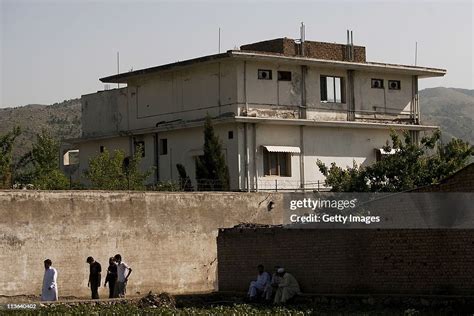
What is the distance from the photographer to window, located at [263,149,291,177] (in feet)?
155

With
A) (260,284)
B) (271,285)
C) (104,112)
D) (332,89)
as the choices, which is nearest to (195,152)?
(332,89)

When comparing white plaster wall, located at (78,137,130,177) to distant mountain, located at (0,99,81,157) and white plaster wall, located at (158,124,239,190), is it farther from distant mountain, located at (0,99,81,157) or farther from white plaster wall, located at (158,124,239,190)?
A: distant mountain, located at (0,99,81,157)

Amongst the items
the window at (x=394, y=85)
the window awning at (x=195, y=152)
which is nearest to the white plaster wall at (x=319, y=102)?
the window at (x=394, y=85)

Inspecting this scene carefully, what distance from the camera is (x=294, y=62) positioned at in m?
47.4

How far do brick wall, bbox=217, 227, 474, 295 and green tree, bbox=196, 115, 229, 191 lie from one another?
42.8 feet

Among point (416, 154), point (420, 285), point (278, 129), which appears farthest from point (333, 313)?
point (278, 129)

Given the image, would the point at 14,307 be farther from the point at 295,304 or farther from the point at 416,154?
the point at 416,154

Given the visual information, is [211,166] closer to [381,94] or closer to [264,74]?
[264,74]

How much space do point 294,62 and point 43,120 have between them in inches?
3177

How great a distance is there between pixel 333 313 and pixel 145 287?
37.8 feet

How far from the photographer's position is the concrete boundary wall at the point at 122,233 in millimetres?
31583

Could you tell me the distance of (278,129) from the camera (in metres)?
47.2

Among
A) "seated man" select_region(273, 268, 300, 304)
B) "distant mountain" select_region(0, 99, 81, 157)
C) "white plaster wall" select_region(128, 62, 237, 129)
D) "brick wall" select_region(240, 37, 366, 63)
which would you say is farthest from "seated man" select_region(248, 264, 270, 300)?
"distant mountain" select_region(0, 99, 81, 157)

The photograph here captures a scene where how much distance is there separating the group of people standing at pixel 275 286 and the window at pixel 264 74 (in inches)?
757
